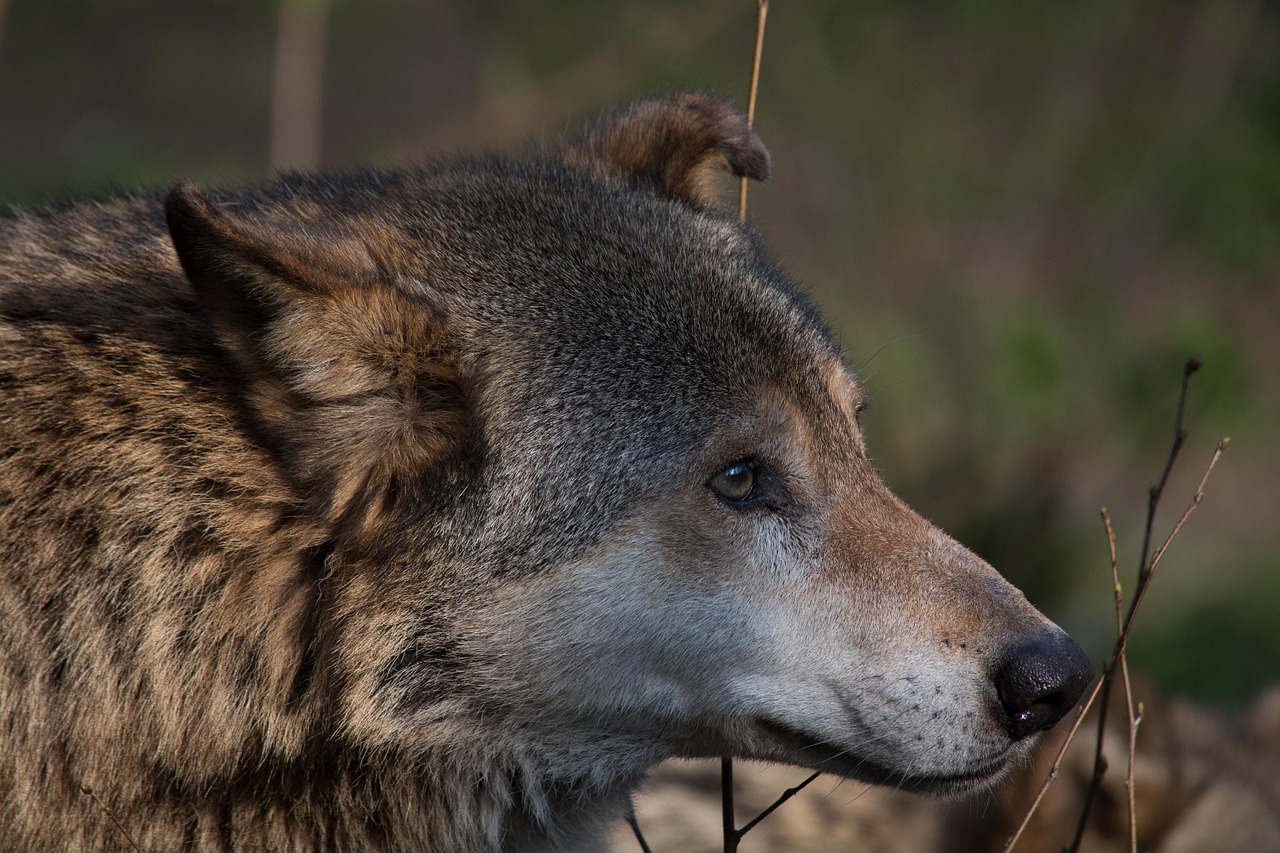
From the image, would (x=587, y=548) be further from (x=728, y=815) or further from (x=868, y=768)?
(x=728, y=815)

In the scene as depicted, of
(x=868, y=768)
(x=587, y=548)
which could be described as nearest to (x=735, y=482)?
(x=587, y=548)

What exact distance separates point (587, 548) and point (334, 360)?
2.34ft

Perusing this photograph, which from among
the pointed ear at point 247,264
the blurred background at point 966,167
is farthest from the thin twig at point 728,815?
the blurred background at point 966,167

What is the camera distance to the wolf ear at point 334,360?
103 inches

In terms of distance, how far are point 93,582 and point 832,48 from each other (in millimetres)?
7526

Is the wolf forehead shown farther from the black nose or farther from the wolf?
the black nose

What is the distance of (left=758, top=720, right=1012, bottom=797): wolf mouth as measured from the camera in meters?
2.99

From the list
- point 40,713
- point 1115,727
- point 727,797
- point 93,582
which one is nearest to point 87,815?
point 40,713

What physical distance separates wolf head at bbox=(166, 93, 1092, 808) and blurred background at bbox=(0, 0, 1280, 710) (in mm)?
4205

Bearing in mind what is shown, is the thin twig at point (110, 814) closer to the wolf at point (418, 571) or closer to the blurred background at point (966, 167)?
the wolf at point (418, 571)

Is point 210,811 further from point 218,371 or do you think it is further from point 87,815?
point 218,371

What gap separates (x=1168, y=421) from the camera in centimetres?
816

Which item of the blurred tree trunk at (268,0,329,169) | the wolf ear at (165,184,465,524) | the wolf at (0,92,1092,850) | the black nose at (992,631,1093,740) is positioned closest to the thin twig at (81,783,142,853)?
the wolf at (0,92,1092,850)

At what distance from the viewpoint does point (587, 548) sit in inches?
117
